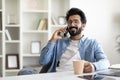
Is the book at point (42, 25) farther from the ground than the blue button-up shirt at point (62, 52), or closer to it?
farther from the ground

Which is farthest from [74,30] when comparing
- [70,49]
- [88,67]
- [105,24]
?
[105,24]

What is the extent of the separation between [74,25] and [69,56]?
30 centimetres

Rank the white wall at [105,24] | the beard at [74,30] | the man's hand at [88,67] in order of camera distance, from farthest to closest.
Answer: the white wall at [105,24] < the beard at [74,30] < the man's hand at [88,67]

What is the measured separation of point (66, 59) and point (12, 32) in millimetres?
1779

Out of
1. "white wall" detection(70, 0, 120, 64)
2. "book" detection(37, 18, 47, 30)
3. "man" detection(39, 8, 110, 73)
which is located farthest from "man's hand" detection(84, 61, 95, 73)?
"white wall" detection(70, 0, 120, 64)

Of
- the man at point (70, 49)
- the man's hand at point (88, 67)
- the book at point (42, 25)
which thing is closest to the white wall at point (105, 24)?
the book at point (42, 25)

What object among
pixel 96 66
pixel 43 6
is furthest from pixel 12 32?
pixel 96 66

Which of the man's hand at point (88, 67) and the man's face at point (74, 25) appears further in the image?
the man's face at point (74, 25)

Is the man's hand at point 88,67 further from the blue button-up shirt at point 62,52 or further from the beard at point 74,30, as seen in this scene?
the beard at point 74,30

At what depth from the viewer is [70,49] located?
2.44m

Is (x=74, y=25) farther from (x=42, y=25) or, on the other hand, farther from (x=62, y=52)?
(x=42, y=25)

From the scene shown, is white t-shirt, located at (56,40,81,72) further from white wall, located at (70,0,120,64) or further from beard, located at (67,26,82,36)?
white wall, located at (70,0,120,64)

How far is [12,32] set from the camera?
12.8 feet

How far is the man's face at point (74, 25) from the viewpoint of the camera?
2404 millimetres
